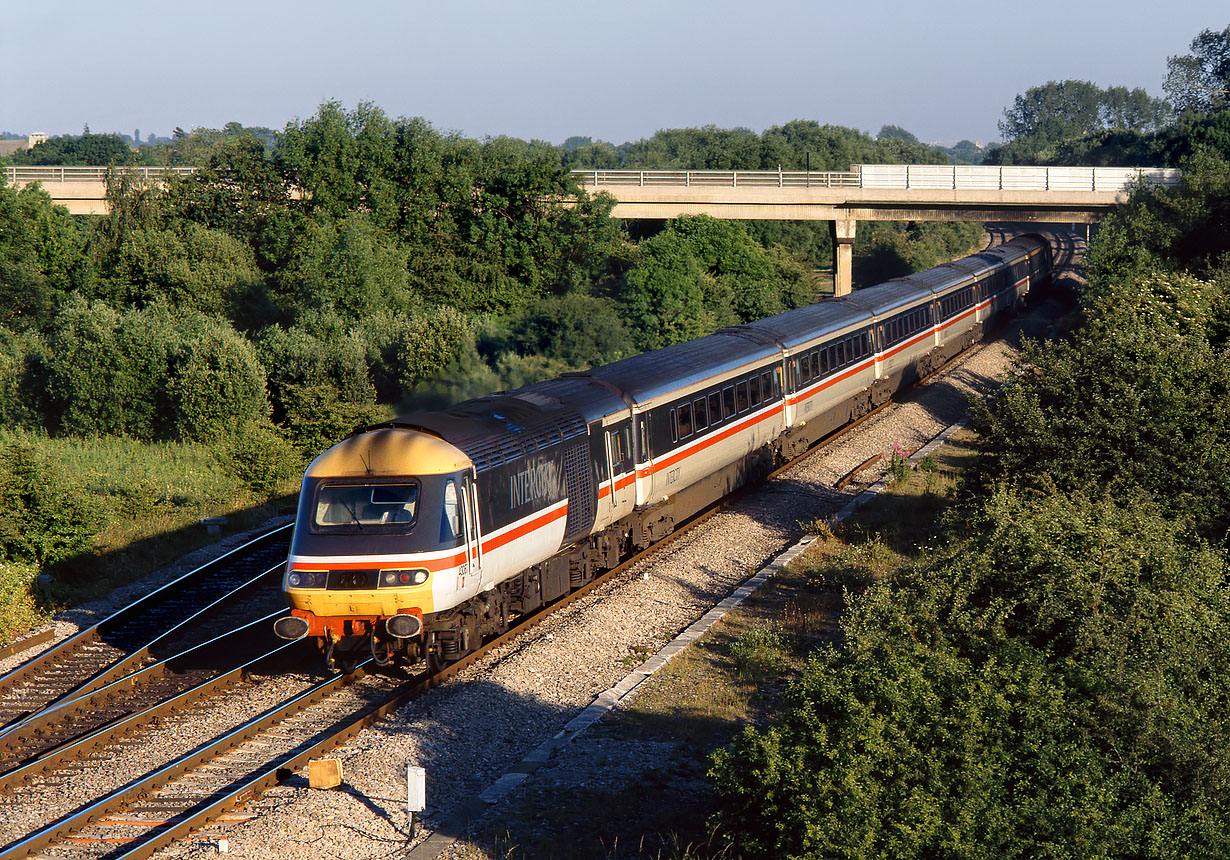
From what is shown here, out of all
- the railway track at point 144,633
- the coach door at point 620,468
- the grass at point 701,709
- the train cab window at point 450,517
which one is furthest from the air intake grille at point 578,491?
the railway track at point 144,633

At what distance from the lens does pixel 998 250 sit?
50.9m

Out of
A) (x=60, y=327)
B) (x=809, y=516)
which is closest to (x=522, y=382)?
(x=809, y=516)

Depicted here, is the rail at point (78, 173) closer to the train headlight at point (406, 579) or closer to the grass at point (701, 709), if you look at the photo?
the grass at point (701, 709)

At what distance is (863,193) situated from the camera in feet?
161

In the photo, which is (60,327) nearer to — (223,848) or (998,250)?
(223,848)

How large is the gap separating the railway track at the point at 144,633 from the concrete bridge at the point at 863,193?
1256 inches

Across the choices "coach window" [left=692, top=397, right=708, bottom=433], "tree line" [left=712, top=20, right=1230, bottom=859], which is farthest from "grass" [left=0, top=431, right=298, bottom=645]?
"tree line" [left=712, top=20, right=1230, bottom=859]

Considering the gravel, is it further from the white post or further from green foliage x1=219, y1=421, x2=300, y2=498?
green foliage x1=219, y1=421, x2=300, y2=498

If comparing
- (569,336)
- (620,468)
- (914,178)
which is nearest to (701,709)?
(620,468)

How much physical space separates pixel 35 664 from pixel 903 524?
45.2 feet

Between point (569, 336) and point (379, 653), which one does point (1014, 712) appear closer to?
point (379, 653)

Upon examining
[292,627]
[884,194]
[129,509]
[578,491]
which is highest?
[884,194]

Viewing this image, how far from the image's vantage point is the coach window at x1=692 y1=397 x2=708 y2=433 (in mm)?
19953

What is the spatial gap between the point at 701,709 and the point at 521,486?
3.60 m
